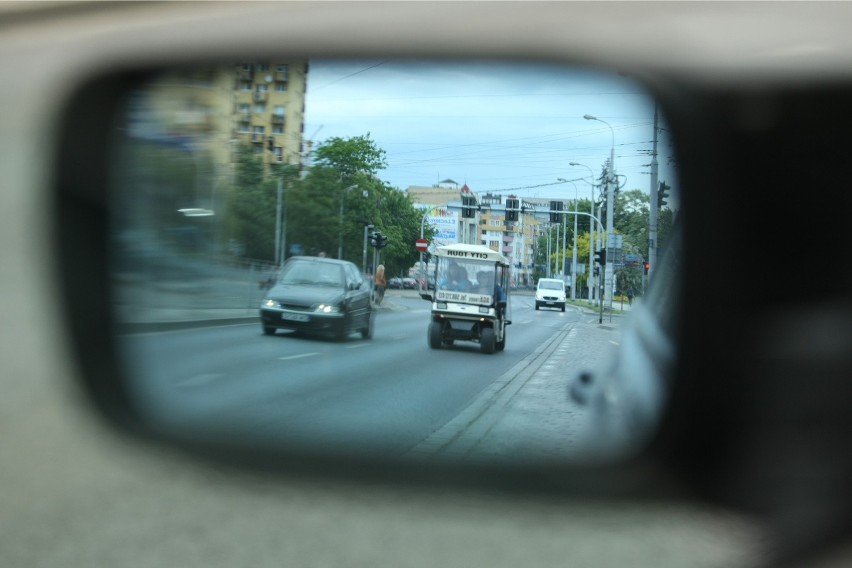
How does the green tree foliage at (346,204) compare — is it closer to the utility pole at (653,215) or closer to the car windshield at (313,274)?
the car windshield at (313,274)

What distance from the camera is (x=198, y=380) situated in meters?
2.61

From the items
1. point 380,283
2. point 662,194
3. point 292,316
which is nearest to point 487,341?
point 380,283

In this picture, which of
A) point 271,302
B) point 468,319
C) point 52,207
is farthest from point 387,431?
point 52,207

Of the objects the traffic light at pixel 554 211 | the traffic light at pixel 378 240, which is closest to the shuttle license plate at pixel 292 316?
the traffic light at pixel 378 240

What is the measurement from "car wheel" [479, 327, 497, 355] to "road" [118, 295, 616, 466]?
74mm

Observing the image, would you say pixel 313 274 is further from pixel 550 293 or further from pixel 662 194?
pixel 550 293

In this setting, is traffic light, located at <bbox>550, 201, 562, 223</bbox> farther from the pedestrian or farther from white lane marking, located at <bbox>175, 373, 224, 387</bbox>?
white lane marking, located at <bbox>175, 373, 224, 387</bbox>

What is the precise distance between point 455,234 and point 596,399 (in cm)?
62

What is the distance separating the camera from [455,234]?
2590 millimetres

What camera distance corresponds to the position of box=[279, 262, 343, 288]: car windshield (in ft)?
8.06

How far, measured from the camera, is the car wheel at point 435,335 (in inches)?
112

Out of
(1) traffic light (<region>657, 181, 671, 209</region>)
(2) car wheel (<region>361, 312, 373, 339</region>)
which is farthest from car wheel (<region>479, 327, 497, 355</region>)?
(1) traffic light (<region>657, 181, 671, 209</region>)

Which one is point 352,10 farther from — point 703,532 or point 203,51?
point 703,532

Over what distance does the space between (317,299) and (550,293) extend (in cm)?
106
